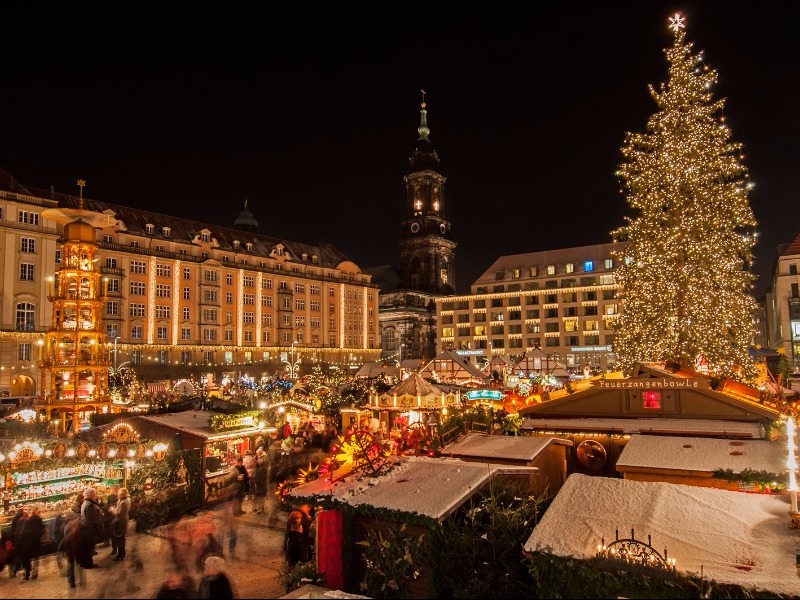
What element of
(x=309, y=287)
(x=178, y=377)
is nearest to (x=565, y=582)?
(x=178, y=377)

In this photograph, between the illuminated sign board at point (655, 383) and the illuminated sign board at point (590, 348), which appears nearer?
the illuminated sign board at point (655, 383)

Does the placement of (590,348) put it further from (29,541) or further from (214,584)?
(214,584)

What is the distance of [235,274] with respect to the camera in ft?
214

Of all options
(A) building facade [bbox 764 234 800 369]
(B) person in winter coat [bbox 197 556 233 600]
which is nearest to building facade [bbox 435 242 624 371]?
(A) building facade [bbox 764 234 800 369]

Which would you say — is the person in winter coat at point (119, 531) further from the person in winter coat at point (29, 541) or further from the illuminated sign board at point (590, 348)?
the illuminated sign board at point (590, 348)

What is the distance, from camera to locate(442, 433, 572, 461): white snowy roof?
9271mm

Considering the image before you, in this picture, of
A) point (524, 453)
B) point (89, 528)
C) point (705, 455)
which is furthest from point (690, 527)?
point (89, 528)

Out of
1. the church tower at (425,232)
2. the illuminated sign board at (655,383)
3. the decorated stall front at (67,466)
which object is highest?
the church tower at (425,232)

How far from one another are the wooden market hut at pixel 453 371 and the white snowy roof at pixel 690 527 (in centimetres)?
2828

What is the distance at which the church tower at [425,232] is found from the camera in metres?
101

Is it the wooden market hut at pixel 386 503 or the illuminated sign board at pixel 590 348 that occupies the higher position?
the illuminated sign board at pixel 590 348

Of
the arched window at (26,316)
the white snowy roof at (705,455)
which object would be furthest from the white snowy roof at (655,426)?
the arched window at (26,316)

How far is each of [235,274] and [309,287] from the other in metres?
11.3

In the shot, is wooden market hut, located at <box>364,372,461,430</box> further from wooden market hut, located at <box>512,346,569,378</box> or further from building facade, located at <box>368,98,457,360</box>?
building facade, located at <box>368,98,457,360</box>
